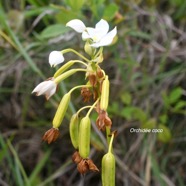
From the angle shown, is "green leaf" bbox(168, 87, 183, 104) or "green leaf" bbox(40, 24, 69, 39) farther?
"green leaf" bbox(168, 87, 183, 104)

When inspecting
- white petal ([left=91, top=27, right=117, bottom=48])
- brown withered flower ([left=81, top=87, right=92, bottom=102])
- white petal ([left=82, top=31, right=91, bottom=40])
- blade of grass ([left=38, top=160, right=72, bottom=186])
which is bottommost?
blade of grass ([left=38, top=160, right=72, bottom=186])

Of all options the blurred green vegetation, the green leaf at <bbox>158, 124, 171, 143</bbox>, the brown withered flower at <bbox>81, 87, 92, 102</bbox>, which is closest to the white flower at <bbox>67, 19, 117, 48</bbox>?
the brown withered flower at <bbox>81, 87, 92, 102</bbox>

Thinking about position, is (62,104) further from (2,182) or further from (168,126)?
(168,126)

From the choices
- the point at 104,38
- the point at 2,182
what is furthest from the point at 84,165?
the point at 2,182

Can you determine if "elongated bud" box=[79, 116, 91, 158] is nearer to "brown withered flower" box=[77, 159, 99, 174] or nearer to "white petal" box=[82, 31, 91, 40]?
"brown withered flower" box=[77, 159, 99, 174]

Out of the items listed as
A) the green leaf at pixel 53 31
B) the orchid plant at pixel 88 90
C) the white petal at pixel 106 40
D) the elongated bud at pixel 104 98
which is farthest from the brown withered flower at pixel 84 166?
the green leaf at pixel 53 31

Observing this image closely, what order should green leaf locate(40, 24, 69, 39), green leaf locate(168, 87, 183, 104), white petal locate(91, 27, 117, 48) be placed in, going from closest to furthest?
white petal locate(91, 27, 117, 48) < green leaf locate(40, 24, 69, 39) < green leaf locate(168, 87, 183, 104)
